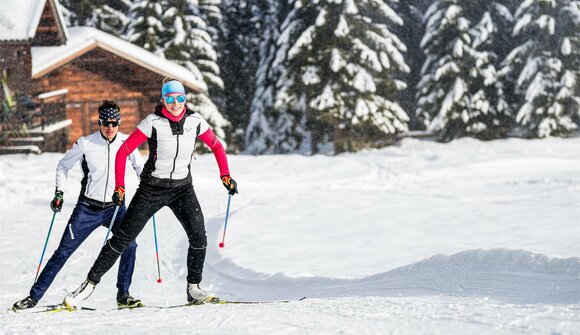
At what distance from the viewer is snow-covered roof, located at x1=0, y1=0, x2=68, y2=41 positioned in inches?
838

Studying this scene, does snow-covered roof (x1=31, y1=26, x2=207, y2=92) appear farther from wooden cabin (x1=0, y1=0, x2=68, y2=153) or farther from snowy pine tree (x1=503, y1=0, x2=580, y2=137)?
snowy pine tree (x1=503, y1=0, x2=580, y2=137)

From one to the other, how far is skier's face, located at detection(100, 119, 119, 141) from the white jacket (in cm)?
7

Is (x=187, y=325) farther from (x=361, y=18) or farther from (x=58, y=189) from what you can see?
(x=361, y=18)

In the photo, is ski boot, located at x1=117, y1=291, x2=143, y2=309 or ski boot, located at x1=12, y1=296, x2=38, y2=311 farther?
ski boot, located at x1=117, y1=291, x2=143, y2=309

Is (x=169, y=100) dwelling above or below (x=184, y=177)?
above

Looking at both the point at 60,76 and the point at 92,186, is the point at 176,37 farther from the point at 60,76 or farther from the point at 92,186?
the point at 92,186

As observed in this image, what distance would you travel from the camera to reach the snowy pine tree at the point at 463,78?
28.8 metres

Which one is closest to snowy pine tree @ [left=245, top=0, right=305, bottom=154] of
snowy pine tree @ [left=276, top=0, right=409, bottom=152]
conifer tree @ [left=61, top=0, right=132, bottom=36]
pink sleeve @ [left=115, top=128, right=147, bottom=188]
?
snowy pine tree @ [left=276, top=0, right=409, bottom=152]

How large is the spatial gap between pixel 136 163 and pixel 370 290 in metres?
2.72

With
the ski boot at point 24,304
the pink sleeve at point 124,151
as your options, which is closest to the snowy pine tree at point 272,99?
the ski boot at point 24,304

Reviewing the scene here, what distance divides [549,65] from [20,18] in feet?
65.9

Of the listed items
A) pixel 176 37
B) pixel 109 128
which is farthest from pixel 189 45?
pixel 109 128

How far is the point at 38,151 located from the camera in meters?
21.7

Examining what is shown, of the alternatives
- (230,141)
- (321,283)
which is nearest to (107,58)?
(230,141)
